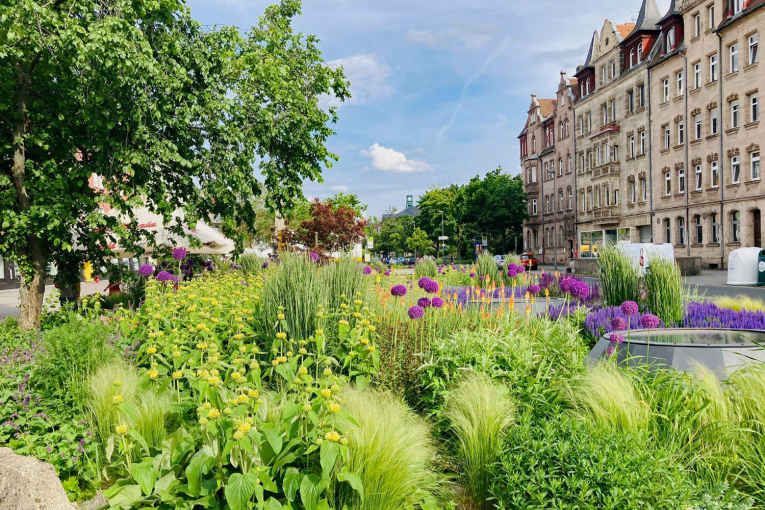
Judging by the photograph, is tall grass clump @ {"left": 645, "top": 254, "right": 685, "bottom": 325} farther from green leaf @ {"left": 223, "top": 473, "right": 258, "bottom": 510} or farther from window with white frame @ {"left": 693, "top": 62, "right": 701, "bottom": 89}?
window with white frame @ {"left": 693, "top": 62, "right": 701, "bottom": 89}

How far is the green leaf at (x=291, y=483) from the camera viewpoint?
8.86 ft

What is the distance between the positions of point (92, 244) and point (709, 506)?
9.33 meters

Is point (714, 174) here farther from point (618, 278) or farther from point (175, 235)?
point (175, 235)

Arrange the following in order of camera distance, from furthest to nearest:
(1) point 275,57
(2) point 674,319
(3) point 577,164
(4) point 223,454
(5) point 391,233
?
1. (5) point 391,233
2. (3) point 577,164
3. (1) point 275,57
4. (2) point 674,319
5. (4) point 223,454

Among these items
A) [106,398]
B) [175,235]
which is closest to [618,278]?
[106,398]

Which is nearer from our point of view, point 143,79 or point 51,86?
point 143,79

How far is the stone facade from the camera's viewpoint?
51031mm

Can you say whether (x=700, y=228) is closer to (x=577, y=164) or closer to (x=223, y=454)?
(x=577, y=164)

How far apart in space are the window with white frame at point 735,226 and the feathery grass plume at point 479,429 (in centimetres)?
3179

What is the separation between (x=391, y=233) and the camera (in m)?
103

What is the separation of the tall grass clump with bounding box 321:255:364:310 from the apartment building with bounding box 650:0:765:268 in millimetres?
29485

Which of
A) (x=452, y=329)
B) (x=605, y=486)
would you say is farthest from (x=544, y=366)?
(x=605, y=486)

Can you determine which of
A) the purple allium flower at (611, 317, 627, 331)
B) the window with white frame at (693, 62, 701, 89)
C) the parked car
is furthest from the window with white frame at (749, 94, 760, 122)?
the purple allium flower at (611, 317, 627, 331)

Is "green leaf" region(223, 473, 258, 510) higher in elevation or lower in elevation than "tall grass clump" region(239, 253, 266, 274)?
lower
